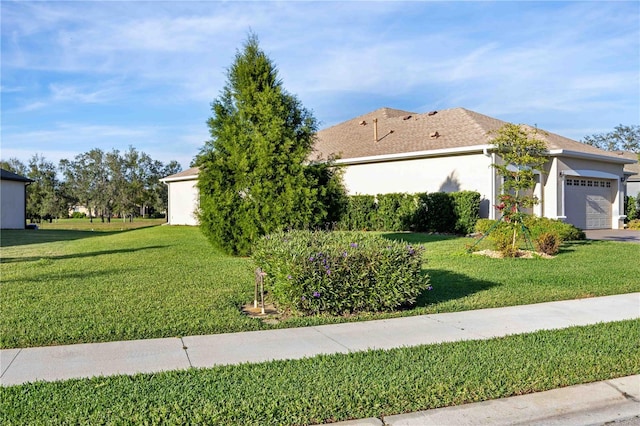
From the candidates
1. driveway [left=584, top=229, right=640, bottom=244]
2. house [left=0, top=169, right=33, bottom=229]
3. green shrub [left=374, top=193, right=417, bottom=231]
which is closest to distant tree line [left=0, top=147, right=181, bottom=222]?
house [left=0, top=169, right=33, bottom=229]

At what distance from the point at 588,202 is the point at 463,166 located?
8.30 m

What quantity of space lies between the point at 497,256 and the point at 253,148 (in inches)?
281

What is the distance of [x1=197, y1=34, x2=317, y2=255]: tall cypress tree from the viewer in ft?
45.4

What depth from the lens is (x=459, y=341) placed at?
6.00 m

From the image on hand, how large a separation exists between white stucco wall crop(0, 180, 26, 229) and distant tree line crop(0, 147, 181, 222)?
1972cm

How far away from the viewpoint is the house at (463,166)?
21.8m

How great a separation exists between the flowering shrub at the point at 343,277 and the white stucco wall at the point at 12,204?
33.1 m

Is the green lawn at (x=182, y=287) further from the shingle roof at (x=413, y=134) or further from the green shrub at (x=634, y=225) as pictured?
the green shrub at (x=634, y=225)

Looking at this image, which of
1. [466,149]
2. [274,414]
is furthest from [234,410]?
[466,149]

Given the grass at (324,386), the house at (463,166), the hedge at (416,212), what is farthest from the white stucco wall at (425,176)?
the grass at (324,386)

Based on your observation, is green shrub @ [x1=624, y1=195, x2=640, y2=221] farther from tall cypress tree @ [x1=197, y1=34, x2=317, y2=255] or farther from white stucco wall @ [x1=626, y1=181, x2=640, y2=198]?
tall cypress tree @ [x1=197, y1=34, x2=317, y2=255]

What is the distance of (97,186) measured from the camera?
185 ft

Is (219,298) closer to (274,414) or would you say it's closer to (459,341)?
(459,341)

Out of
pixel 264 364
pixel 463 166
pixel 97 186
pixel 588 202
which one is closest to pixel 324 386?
pixel 264 364
